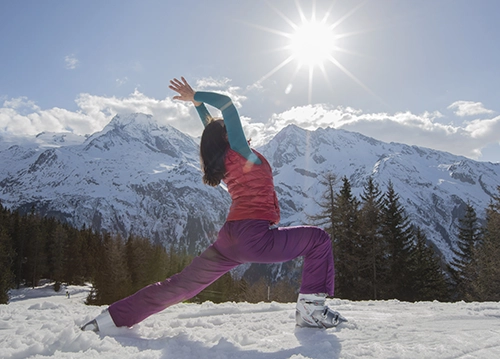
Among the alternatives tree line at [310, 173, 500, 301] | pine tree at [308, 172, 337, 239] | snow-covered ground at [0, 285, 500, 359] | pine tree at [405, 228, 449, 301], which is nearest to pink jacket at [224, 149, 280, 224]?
snow-covered ground at [0, 285, 500, 359]

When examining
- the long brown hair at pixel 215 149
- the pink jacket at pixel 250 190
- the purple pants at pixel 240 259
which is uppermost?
the long brown hair at pixel 215 149

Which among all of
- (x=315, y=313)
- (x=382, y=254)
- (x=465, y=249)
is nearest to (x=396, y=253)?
(x=382, y=254)

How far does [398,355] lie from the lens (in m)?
2.40

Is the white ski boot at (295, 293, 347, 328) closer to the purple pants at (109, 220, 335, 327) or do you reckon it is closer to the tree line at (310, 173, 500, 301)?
the purple pants at (109, 220, 335, 327)

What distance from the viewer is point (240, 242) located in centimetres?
333

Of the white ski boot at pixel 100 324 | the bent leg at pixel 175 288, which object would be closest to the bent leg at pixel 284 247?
the bent leg at pixel 175 288

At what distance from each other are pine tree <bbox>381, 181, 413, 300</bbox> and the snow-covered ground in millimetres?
21899

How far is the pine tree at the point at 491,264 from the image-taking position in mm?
20266

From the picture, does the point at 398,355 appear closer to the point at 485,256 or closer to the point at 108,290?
the point at 485,256

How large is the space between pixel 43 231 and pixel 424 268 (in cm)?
5458

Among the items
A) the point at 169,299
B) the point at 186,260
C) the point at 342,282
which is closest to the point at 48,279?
the point at 186,260

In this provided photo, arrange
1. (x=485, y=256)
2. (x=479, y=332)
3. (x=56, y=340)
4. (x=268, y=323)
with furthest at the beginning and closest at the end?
1. (x=485, y=256)
2. (x=268, y=323)
3. (x=479, y=332)
4. (x=56, y=340)

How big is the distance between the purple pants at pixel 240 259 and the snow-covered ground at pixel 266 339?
0.72ft

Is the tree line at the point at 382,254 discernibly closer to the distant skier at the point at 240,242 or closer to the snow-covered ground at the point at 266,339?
Result: the snow-covered ground at the point at 266,339
